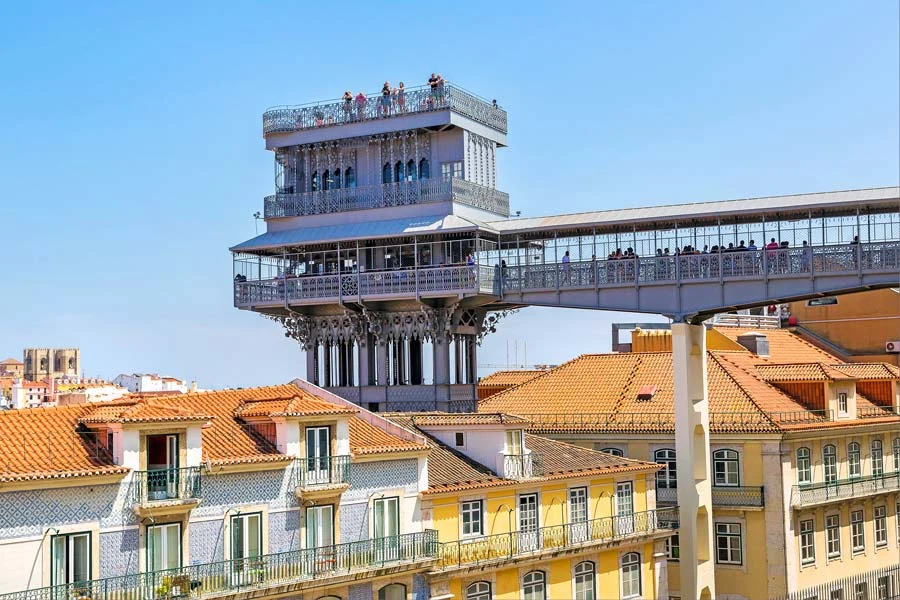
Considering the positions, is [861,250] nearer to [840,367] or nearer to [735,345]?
[840,367]

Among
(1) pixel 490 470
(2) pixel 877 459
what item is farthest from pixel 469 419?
(2) pixel 877 459

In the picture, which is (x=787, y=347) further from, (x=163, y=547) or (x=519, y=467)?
(x=163, y=547)

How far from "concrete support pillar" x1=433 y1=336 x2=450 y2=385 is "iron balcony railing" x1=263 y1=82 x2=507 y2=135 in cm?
892

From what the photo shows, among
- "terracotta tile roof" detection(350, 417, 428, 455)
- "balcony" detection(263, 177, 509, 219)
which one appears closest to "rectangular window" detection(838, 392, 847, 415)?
"balcony" detection(263, 177, 509, 219)

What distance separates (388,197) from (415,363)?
670 centimetres

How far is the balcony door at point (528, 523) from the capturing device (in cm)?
4497

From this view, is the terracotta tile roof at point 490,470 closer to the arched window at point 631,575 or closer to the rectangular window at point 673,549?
the arched window at point 631,575

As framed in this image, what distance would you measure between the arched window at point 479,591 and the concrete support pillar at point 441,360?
1212cm

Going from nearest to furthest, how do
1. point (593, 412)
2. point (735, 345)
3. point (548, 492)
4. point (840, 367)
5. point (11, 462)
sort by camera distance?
point (11, 462)
point (548, 492)
point (593, 412)
point (840, 367)
point (735, 345)

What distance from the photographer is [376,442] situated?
4244cm

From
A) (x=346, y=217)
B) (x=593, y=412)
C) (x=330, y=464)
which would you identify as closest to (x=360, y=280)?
(x=346, y=217)

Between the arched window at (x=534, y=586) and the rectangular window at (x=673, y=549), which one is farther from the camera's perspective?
the rectangular window at (x=673, y=549)

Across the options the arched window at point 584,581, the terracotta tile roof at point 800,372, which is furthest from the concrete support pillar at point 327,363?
the terracotta tile roof at point 800,372

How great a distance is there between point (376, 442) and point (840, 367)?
28.1 m
